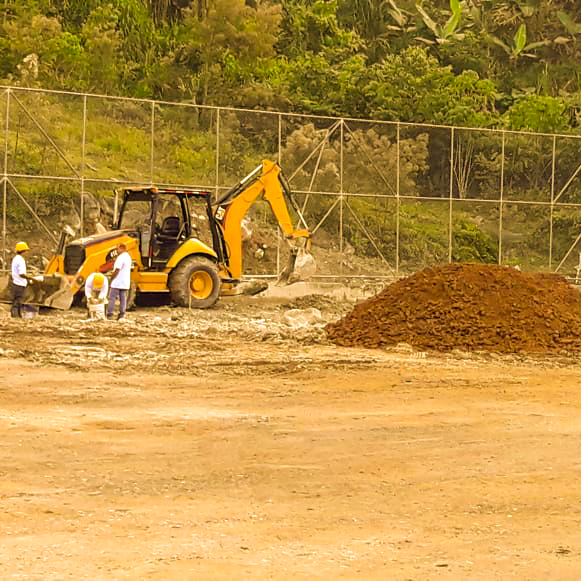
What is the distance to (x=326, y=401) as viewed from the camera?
1219 centimetres

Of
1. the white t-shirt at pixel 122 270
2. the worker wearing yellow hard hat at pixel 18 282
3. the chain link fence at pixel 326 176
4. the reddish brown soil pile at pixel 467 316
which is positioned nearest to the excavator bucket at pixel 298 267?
the chain link fence at pixel 326 176

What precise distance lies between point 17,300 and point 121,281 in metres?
1.80

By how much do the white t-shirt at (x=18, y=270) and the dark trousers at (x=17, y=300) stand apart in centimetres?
Answer: 13

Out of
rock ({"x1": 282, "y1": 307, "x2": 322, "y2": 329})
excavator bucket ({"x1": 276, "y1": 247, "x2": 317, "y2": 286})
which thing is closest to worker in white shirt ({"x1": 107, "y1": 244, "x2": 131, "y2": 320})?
rock ({"x1": 282, "y1": 307, "x2": 322, "y2": 329})

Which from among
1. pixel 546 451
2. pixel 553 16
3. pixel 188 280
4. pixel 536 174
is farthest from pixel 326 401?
pixel 553 16

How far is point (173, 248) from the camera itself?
21.8 m

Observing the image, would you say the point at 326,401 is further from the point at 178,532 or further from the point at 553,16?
the point at 553,16

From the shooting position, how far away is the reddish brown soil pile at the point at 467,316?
55.2ft

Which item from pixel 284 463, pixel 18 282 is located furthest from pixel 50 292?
pixel 284 463

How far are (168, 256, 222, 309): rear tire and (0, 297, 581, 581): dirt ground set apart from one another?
204 inches

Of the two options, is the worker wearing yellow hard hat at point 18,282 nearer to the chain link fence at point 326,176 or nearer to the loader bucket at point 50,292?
the loader bucket at point 50,292

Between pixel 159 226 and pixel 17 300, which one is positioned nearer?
pixel 17 300

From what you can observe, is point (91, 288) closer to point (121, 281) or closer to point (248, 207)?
point (121, 281)

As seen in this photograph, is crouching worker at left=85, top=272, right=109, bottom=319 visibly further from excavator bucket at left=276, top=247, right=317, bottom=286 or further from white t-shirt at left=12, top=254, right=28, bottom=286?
excavator bucket at left=276, top=247, right=317, bottom=286
